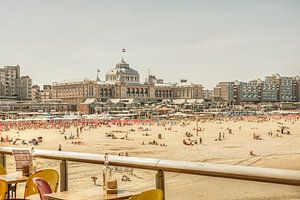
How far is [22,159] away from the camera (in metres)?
4.25

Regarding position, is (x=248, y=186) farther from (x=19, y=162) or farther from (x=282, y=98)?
(x=282, y=98)

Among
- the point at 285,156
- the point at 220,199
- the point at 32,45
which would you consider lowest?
the point at 285,156

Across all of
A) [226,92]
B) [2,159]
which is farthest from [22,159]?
[226,92]

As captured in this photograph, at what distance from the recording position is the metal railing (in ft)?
7.95

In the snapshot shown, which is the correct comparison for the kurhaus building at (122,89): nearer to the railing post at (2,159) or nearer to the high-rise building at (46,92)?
the high-rise building at (46,92)

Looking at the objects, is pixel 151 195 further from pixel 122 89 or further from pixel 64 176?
pixel 122 89

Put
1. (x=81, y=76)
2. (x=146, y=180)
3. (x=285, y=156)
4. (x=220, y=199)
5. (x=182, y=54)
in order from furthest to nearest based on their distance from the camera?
1. (x=81, y=76)
2. (x=182, y=54)
3. (x=285, y=156)
4. (x=146, y=180)
5. (x=220, y=199)

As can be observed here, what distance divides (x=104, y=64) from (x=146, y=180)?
120 m

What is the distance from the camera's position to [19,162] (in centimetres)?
426

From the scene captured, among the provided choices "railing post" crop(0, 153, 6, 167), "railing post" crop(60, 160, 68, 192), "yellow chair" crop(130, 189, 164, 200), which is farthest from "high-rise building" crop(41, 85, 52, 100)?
"yellow chair" crop(130, 189, 164, 200)

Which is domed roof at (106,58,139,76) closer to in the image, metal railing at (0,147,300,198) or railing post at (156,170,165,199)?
metal railing at (0,147,300,198)

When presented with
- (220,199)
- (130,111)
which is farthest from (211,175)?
(130,111)

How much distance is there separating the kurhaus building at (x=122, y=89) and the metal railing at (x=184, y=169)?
10206 centimetres

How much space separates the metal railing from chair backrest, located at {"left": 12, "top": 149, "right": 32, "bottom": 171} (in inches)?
5.7
